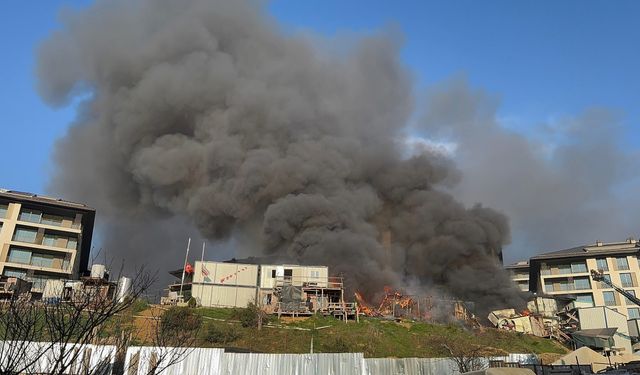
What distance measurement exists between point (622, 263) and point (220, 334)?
54.8 meters

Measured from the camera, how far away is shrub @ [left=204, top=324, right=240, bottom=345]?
25.8m

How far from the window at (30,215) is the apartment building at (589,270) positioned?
5813cm

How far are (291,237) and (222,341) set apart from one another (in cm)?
2233

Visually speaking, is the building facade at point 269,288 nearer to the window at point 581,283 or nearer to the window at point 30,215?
the window at point 30,215

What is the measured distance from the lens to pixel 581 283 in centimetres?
6153

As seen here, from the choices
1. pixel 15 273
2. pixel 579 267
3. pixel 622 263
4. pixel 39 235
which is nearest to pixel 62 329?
pixel 15 273

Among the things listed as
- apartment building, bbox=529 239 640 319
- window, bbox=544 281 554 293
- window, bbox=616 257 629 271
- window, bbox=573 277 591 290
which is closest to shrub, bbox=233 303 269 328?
apartment building, bbox=529 239 640 319

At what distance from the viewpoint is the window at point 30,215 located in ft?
163

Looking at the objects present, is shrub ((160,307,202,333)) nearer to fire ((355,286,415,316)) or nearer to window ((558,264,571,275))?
fire ((355,286,415,316))

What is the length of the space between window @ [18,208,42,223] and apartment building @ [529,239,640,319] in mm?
58129

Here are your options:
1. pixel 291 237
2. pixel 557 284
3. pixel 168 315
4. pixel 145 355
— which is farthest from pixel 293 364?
pixel 557 284

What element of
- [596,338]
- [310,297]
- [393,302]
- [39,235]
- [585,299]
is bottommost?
[596,338]

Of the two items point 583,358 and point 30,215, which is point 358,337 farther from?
point 30,215

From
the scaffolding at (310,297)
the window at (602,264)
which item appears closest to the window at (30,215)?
the scaffolding at (310,297)
